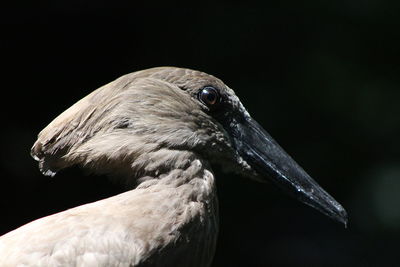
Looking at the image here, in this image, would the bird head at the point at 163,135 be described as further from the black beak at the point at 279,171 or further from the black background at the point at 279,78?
the black background at the point at 279,78

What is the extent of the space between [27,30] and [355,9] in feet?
7.69

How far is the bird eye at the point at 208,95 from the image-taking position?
394 centimetres

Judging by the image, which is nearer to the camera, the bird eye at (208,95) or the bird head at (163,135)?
the bird head at (163,135)

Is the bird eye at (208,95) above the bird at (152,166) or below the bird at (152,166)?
above

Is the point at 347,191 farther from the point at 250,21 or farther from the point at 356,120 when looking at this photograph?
the point at 250,21

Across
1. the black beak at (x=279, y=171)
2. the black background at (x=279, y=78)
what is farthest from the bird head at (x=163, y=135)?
the black background at (x=279, y=78)

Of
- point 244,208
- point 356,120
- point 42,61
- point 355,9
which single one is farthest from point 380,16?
point 42,61

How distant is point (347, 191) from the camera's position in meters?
6.35

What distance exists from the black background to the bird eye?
229cm

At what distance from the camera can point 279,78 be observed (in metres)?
6.35

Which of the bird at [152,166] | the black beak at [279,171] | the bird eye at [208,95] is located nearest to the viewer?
the bird at [152,166]

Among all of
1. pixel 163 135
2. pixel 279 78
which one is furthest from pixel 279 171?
pixel 279 78

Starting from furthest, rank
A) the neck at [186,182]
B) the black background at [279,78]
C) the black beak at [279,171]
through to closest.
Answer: the black background at [279,78], the black beak at [279,171], the neck at [186,182]

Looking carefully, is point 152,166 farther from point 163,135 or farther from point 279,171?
point 279,171
